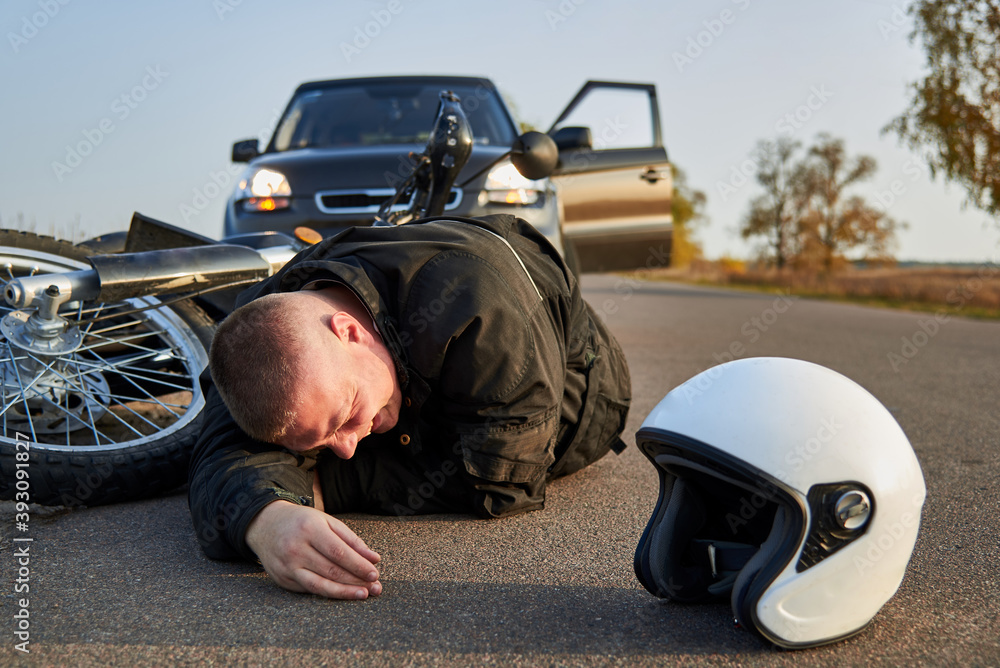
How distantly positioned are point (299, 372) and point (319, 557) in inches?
16.2

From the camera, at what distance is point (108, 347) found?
119 inches

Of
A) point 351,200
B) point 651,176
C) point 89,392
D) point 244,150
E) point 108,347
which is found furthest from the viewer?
point 651,176

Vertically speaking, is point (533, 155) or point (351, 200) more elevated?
point (533, 155)

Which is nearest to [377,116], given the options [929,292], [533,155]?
[533,155]

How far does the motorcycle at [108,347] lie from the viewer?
95.6 inches

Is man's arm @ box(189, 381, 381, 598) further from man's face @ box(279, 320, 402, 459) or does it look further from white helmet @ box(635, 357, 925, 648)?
white helmet @ box(635, 357, 925, 648)

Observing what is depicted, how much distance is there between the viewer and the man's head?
5.87ft

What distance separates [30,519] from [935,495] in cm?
286

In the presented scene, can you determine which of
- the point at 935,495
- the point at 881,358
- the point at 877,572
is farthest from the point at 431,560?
the point at 881,358

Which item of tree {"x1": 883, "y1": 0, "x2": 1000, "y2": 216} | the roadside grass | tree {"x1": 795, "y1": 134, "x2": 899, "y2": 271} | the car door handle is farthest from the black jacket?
tree {"x1": 795, "y1": 134, "x2": 899, "y2": 271}

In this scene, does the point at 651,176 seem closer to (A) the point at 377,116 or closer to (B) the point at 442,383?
(A) the point at 377,116

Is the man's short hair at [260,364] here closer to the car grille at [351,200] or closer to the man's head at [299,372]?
the man's head at [299,372]

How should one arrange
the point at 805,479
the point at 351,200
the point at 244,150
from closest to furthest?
the point at 805,479
the point at 351,200
the point at 244,150

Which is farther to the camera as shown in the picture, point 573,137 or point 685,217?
point 685,217
